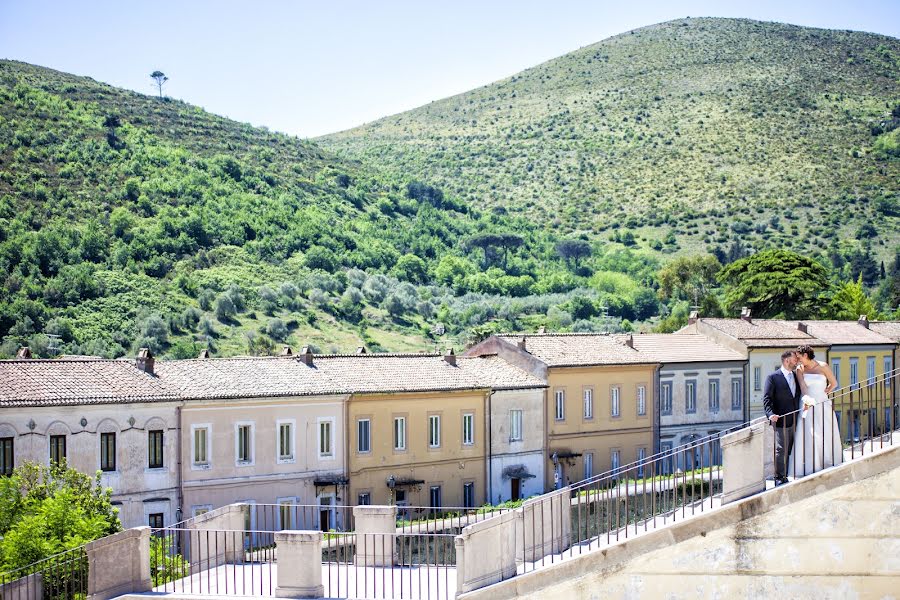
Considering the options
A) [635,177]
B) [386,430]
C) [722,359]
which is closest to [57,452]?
[386,430]

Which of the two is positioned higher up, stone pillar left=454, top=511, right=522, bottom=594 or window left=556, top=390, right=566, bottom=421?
stone pillar left=454, top=511, right=522, bottom=594

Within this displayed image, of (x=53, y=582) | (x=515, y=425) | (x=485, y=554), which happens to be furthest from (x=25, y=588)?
(x=515, y=425)

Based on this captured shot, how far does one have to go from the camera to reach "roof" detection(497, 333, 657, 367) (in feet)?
158

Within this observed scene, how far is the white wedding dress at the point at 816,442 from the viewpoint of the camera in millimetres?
13070

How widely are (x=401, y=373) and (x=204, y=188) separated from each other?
2779 inches

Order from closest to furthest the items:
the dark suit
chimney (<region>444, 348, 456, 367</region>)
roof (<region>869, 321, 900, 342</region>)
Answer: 1. the dark suit
2. chimney (<region>444, 348, 456, 367</region>)
3. roof (<region>869, 321, 900, 342</region>)

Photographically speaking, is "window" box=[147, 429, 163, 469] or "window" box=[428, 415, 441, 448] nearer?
"window" box=[147, 429, 163, 469]

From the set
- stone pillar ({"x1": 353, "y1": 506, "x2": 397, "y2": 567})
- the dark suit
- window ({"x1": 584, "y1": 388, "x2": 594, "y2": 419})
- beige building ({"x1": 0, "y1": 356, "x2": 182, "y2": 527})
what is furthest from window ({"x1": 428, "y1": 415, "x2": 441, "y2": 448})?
the dark suit

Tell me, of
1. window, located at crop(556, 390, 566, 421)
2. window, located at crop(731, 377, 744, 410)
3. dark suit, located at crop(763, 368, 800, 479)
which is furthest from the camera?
window, located at crop(731, 377, 744, 410)

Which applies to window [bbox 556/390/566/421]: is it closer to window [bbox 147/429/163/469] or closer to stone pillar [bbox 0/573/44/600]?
window [bbox 147/429/163/469]

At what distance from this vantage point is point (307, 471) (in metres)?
38.4

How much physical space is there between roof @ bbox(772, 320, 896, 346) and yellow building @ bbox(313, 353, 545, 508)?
20920 mm

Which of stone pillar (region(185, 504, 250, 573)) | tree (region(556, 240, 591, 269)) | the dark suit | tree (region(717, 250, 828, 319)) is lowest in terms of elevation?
stone pillar (region(185, 504, 250, 573))

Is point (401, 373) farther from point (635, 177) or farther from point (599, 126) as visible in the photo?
point (599, 126)
